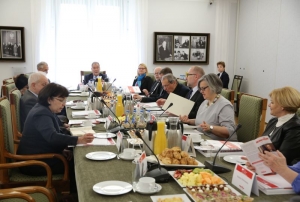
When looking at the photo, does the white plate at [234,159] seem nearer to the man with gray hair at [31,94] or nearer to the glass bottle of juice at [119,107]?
the glass bottle of juice at [119,107]

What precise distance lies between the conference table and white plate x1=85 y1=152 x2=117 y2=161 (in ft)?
0.08

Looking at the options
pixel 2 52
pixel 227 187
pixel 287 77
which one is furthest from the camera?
pixel 2 52

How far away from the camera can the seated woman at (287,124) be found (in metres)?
1.79

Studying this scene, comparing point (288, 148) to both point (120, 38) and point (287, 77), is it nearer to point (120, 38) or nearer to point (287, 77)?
point (287, 77)

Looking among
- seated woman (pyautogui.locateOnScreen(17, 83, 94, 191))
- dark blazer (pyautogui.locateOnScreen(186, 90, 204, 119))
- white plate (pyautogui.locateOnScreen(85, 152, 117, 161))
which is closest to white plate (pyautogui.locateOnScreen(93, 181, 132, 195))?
white plate (pyautogui.locateOnScreen(85, 152, 117, 161))

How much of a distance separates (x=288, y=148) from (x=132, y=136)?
1033mm

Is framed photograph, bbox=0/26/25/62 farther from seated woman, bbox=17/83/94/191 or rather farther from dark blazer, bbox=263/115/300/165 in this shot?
dark blazer, bbox=263/115/300/165

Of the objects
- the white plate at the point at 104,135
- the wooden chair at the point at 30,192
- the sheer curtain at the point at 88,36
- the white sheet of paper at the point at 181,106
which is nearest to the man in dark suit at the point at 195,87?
the white sheet of paper at the point at 181,106

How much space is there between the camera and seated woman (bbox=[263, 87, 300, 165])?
1794 millimetres

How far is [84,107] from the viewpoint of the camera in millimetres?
3689

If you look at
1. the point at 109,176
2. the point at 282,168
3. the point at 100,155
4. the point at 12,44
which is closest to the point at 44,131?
the point at 100,155

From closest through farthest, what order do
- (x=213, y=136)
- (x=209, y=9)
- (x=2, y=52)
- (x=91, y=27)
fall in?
(x=213, y=136), (x=2, y=52), (x=91, y=27), (x=209, y=9)

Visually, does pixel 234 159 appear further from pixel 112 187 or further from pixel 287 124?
pixel 112 187

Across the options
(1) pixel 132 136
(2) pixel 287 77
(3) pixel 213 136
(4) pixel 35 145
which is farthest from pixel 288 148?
(2) pixel 287 77
